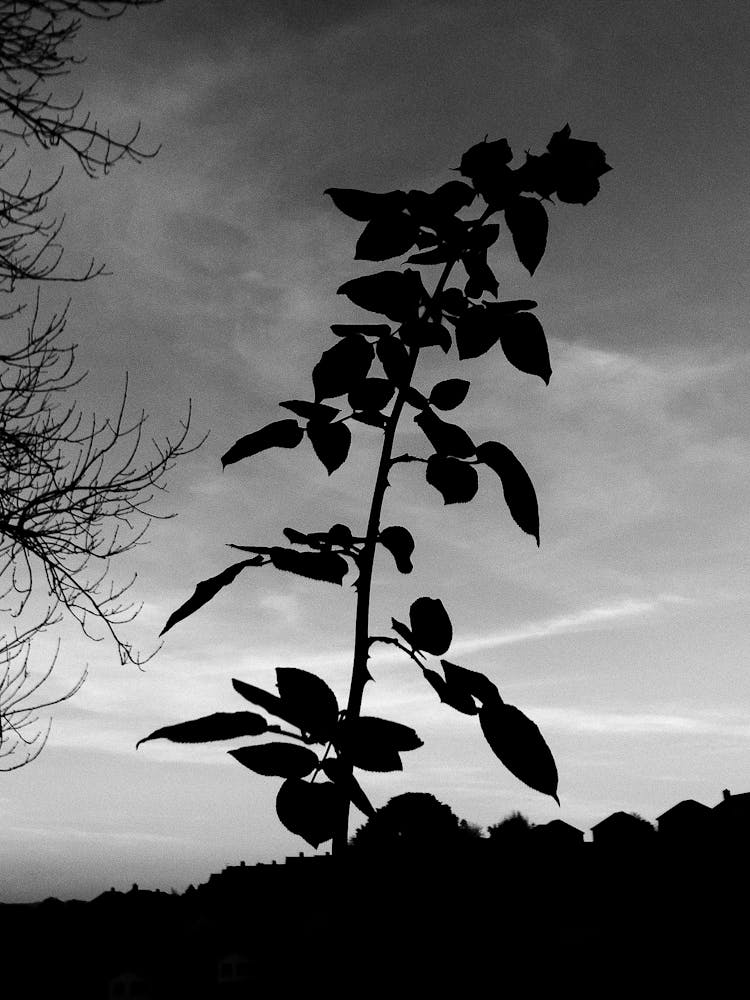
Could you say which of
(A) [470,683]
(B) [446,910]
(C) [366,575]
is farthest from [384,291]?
(B) [446,910]

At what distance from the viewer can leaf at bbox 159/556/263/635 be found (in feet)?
3.83

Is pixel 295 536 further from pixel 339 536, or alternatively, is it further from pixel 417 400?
pixel 417 400

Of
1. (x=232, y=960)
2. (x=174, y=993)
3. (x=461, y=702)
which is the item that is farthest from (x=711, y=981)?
(x=174, y=993)

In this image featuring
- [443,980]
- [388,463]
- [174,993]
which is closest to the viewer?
[443,980]

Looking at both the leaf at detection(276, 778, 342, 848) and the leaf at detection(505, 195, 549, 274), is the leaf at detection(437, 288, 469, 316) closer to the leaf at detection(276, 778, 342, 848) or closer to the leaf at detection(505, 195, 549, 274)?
the leaf at detection(505, 195, 549, 274)

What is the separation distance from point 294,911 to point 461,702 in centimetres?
37

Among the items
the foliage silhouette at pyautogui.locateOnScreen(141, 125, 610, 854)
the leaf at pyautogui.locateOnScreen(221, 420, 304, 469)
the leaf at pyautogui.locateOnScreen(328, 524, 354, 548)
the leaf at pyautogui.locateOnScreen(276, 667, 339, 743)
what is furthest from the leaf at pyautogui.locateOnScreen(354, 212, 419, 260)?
the leaf at pyautogui.locateOnScreen(276, 667, 339, 743)

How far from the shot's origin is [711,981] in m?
1.35

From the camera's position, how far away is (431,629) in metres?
1.29

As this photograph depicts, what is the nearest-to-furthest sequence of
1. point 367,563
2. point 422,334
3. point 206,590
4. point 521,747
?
point 521,747 → point 206,590 → point 367,563 → point 422,334

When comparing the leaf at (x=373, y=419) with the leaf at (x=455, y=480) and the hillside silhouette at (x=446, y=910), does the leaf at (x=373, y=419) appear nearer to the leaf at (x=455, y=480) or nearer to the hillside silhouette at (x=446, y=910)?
the leaf at (x=455, y=480)

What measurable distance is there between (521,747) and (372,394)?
0.61 m

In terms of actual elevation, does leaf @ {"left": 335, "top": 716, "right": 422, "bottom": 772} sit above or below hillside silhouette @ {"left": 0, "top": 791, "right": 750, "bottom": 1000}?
above

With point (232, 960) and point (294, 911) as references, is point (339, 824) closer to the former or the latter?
point (294, 911)
